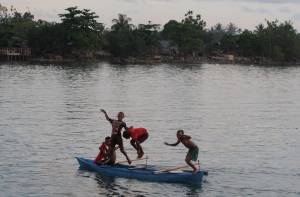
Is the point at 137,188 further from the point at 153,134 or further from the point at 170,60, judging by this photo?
the point at 170,60

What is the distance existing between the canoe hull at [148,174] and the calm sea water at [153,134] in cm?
37

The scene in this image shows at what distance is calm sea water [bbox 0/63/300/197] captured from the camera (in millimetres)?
30406

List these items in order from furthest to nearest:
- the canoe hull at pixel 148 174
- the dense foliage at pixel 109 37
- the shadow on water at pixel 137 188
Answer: the dense foliage at pixel 109 37, the canoe hull at pixel 148 174, the shadow on water at pixel 137 188

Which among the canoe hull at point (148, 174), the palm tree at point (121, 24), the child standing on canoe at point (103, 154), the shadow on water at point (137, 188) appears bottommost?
the shadow on water at point (137, 188)

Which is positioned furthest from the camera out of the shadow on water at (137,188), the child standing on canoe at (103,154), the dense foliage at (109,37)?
the dense foliage at (109,37)

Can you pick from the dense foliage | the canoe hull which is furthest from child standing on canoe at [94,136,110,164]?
the dense foliage

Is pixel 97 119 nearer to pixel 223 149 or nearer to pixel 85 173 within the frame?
→ pixel 223 149

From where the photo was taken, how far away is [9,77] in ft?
322

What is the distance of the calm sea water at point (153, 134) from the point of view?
30.4m

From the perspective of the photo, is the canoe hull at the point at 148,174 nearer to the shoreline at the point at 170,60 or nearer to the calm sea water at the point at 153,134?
the calm sea water at the point at 153,134

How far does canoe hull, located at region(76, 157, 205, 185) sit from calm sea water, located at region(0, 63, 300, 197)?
37 cm

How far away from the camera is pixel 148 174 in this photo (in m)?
30.7

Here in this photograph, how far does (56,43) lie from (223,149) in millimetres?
117131

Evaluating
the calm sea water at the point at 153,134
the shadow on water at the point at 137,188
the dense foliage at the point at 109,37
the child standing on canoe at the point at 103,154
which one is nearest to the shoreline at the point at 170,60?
the dense foliage at the point at 109,37
